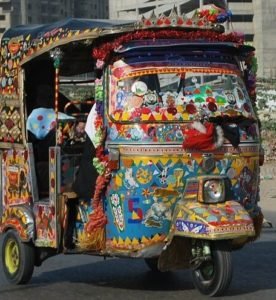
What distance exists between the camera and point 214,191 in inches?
269

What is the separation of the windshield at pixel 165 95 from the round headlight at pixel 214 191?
1.88 ft

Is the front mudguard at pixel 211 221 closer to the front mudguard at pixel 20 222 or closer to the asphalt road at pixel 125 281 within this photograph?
the asphalt road at pixel 125 281

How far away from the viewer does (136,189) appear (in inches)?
271

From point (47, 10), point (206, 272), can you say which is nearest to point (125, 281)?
point (206, 272)

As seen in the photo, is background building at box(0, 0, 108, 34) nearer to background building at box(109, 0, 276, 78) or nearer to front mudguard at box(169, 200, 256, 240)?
background building at box(109, 0, 276, 78)

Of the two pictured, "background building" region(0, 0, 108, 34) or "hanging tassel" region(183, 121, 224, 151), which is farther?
"background building" region(0, 0, 108, 34)

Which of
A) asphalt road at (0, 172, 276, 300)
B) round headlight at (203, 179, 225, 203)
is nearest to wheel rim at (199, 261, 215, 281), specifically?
asphalt road at (0, 172, 276, 300)

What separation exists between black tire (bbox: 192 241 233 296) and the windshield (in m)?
1.12

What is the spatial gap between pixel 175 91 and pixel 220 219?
1.22 m

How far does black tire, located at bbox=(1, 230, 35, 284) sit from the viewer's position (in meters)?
7.83

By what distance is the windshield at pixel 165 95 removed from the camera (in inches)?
274

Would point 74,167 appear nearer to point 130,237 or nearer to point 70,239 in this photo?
point 70,239

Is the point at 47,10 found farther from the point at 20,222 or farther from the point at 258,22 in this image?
the point at 20,222

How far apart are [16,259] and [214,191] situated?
7.58ft
